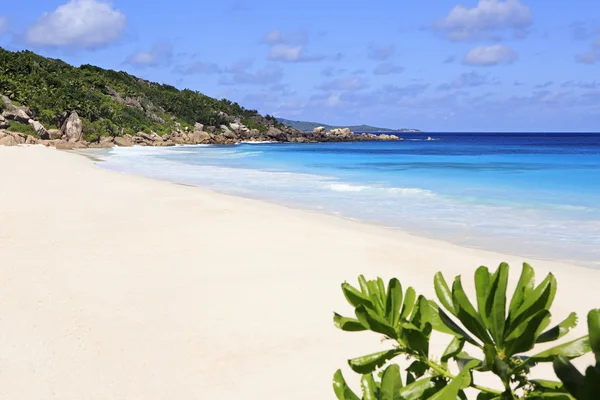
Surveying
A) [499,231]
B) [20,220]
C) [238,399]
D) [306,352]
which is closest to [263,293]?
[306,352]

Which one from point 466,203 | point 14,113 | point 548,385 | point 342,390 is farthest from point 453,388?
point 14,113

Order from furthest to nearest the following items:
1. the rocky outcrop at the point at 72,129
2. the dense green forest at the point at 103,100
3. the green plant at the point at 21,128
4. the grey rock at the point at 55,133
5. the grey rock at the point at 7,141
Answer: the dense green forest at the point at 103,100 < the rocky outcrop at the point at 72,129 < the grey rock at the point at 55,133 < the green plant at the point at 21,128 < the grey rock at the point at 7,141

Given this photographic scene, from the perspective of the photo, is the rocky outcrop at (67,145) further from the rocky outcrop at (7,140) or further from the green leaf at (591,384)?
the green leaf at (591,384)

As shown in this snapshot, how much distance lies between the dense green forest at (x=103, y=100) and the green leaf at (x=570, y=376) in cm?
5787

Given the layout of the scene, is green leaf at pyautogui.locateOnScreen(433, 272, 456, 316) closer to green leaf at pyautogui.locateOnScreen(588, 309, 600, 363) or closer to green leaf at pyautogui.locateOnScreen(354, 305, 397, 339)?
green leaf at pyautogui.locateOnScreen(354, 305, 397, 339)

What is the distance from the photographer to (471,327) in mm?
1103

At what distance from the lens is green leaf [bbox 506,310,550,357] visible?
100 cm

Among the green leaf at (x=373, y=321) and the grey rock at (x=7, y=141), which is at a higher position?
the grey rock at (x=7, y=141)

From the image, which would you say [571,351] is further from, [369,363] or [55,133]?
[55,133]

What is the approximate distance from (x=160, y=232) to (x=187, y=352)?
451cm

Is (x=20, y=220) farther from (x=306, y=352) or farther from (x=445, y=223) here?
(x=445, y=223)

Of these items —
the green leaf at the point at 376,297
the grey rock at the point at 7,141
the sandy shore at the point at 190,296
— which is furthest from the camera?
the grey rock at the point at 7,141

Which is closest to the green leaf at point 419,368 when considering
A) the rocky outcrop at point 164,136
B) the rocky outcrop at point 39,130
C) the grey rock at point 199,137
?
the rocky outcrop at point 164,136

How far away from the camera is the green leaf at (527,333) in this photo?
1.00 metres
